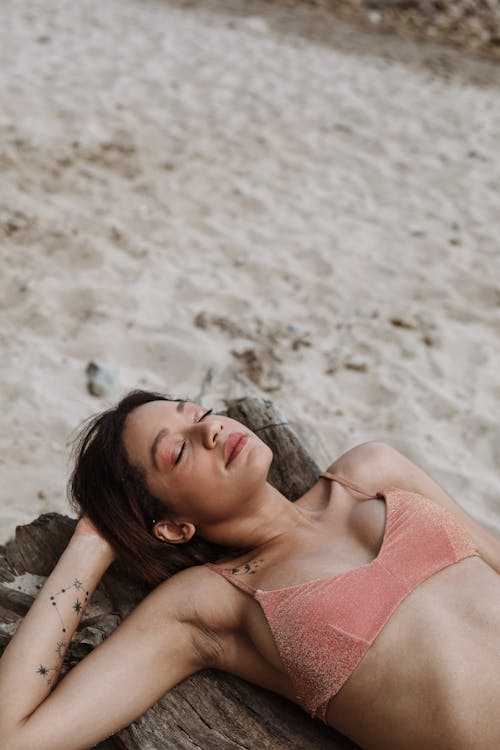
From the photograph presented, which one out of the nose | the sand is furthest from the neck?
the sand

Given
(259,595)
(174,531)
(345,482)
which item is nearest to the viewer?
(259,595)

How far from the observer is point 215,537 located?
2434 mm

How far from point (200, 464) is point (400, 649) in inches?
28.2

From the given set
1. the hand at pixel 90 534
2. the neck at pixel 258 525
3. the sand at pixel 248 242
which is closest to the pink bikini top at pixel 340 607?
the neck at pixel 258 525

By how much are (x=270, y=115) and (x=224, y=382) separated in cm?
410

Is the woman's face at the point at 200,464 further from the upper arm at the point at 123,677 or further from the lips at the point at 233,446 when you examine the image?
the upper arm at the point at 123,677

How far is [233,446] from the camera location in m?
2.32

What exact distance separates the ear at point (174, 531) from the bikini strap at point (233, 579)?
4.1 inches

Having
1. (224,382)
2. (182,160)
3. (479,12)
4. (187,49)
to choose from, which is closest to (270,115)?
(182,160)

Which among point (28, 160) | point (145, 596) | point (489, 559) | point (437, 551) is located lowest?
point (28, 160)

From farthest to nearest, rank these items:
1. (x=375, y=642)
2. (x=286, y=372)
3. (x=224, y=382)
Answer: (x=286, y=372) → (x=224, y=382) → (x=375, y=642)

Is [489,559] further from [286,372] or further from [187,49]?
[187,49]

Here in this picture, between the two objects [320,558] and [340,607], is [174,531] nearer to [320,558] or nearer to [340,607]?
[320,558]

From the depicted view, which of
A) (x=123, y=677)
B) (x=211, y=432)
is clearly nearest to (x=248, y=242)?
(x=211, y=432)
